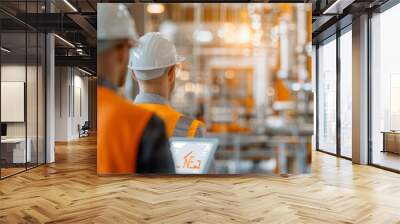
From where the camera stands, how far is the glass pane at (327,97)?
31.4 feet

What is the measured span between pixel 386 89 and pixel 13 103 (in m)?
6.70

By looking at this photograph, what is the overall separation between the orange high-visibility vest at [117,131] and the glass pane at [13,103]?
1.58 meters

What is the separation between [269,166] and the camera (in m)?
6.07

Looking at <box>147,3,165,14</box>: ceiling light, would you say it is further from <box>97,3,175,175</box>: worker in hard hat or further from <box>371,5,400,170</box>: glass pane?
<box>371,5,400,170</box>: glass pane

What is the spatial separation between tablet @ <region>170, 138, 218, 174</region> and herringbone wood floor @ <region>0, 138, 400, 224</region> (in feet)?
0.67

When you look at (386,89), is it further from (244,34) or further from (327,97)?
(244,34)

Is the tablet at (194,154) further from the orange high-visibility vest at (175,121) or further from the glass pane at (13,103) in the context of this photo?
the glass pane at (13,103)

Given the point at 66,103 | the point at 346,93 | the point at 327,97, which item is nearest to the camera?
the point at 346,93

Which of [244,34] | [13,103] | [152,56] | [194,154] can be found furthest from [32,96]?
[244,34]

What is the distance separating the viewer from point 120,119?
5871 millimetres

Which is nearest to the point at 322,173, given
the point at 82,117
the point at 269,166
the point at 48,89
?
the point at 269,166

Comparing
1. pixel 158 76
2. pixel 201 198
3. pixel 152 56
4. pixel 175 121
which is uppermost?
pixel 152 56

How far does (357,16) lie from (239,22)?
310 centimetres

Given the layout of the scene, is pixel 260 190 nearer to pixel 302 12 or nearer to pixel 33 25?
pixel 302 12
